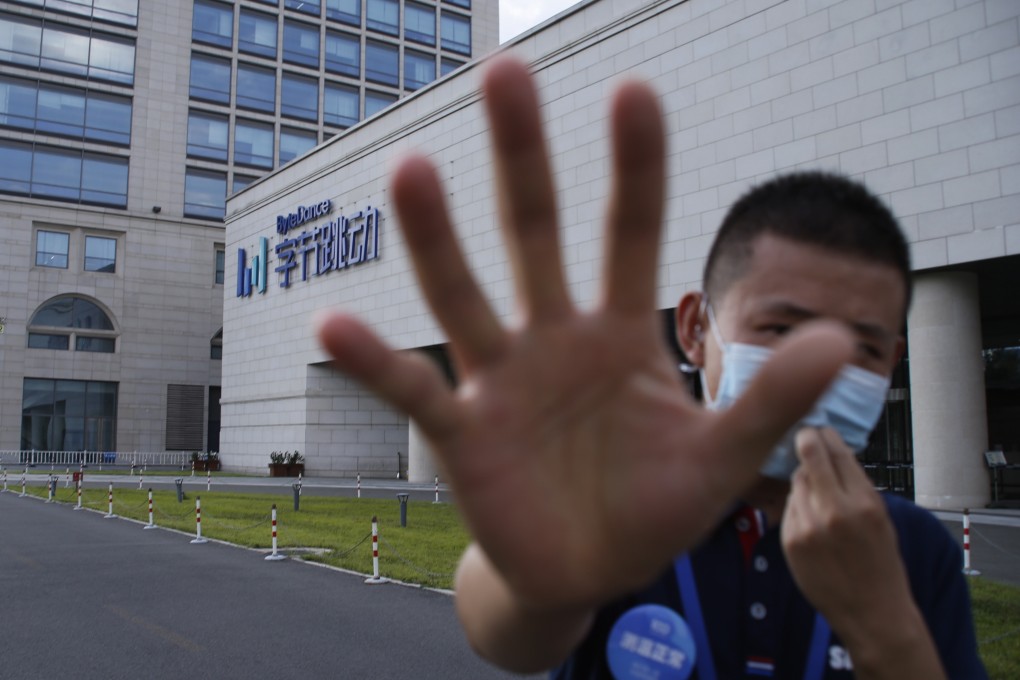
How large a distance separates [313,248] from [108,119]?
23.9m

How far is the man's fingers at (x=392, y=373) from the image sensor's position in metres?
0.95

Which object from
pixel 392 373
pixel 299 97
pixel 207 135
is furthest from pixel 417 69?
pixel 392 373


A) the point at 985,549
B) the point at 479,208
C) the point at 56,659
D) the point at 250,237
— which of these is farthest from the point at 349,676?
the point at 250,237

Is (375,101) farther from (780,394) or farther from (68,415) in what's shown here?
(780,394)

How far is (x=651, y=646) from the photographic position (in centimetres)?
158

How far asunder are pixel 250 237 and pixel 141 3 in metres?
22.2

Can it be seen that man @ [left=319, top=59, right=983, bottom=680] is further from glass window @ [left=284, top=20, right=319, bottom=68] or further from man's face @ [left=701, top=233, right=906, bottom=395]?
glass window @ [left=284, top=20, right=319, bottom=68]

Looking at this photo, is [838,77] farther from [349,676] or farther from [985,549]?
[349,676]

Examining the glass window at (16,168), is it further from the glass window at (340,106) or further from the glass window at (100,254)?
the glass window at (340,106)

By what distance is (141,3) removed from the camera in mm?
53000

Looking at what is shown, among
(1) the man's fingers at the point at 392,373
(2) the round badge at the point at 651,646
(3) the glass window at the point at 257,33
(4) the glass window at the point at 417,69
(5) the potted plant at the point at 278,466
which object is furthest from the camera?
(4) the glass window at the point at 417,69

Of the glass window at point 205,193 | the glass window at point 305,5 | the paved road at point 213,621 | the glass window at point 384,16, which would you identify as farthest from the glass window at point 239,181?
the paved road at point 213,621

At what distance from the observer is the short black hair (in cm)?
165

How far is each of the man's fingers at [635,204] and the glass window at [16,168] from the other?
5726 centimetres
